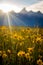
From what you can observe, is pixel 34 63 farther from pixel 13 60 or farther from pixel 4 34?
pixel 4 34

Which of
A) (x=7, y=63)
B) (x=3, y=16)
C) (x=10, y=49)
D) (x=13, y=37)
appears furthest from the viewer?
(x=3, y=16)

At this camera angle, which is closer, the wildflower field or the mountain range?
the wildflower field

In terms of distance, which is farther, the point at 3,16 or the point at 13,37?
the point at 3,16

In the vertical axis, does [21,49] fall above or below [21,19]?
above

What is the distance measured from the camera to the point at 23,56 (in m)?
3.56

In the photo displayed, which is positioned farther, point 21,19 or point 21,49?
point 21,19

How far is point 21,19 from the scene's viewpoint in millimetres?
8492

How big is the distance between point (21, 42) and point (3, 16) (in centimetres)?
312

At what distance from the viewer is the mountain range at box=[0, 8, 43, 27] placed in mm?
6836

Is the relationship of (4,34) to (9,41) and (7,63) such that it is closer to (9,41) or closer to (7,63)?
(9,41)

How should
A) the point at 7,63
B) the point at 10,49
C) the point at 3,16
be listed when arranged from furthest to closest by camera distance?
the point at 3,16 → the point at 10,49 → the point at 7,63

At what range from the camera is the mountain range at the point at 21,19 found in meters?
6.84

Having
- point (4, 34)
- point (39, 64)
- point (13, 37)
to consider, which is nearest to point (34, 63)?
point (39, 64)

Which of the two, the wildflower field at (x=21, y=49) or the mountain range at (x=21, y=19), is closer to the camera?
the wildflower field at (x=21, y=49)
